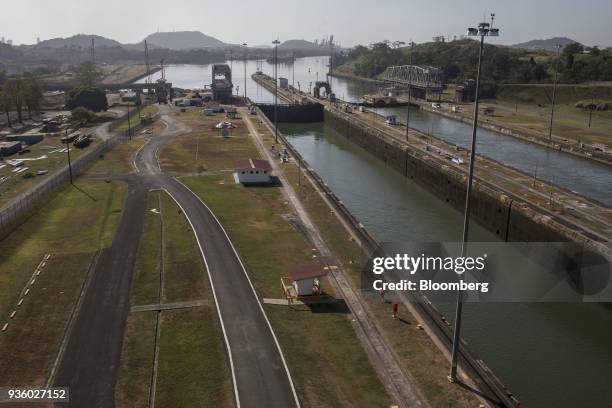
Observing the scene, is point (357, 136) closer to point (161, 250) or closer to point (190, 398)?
point (161, 250)

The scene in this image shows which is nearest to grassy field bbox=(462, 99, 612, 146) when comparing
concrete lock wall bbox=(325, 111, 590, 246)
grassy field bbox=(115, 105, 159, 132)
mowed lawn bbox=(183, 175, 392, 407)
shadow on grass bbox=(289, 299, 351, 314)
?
concrete lock wall bbox=(325, 111, 590, 246)

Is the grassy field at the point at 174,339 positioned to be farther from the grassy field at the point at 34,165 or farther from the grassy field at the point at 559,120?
the grassy field at the point at 559,120

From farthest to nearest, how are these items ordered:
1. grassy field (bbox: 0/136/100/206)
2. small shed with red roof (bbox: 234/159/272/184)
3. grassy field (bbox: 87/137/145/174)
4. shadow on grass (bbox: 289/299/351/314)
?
1. grassy field (bbox: 87/137/145/174)
2. small shed with red roof (bbox: 234/159/272/184)
3. grassy field (bbox: 0/136/100/206)
4. shadow on grass (bbox: 289/299/351/314)

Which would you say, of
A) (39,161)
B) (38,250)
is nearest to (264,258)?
(38,250)

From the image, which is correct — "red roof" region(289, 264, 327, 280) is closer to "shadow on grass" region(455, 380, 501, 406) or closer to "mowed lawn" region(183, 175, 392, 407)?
"mowed lawn" region(183, 175, 392, 407)

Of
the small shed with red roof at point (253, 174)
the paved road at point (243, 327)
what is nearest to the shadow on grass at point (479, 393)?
the paved road at point (243, 327)
